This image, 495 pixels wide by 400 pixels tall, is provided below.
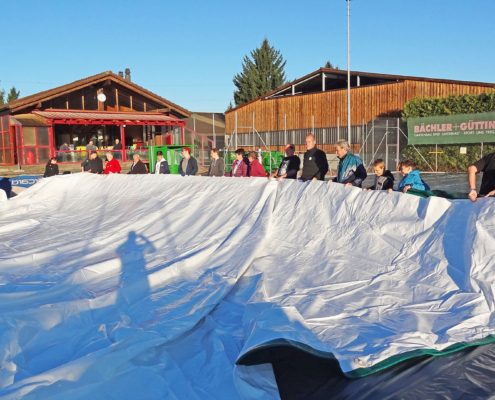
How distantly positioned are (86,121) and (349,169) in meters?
18.1

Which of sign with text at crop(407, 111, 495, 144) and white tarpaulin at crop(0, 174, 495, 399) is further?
sign with text at crop(407, 111, 495, 144)

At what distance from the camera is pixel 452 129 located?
19453 millimetres

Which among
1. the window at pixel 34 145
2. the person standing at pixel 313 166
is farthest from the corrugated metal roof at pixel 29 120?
the person standing at pixel 313 166

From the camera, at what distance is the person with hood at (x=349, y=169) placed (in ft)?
20.8

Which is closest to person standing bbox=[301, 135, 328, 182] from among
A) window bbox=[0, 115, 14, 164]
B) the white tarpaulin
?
the white tarpaulin

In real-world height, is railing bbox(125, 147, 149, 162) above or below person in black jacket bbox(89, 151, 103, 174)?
above

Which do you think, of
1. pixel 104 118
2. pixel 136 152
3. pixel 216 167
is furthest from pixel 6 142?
pixel 216 167

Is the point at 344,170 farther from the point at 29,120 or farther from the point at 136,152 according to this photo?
the point at 29,120

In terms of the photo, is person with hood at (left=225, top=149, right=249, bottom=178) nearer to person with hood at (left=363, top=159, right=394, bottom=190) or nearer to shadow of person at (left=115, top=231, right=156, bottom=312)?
shadow of person at (left=115, top=231, right=156, bottom=312)

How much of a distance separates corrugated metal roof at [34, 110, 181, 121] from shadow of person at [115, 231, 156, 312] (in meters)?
15.7

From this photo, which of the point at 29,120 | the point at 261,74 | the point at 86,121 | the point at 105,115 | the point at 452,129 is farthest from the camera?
the point at 261,74

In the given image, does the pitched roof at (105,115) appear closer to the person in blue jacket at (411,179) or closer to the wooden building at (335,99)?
the wooden building at (335,99)

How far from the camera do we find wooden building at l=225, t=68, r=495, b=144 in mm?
23875

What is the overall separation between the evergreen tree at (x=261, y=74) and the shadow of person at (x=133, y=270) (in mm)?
48846
